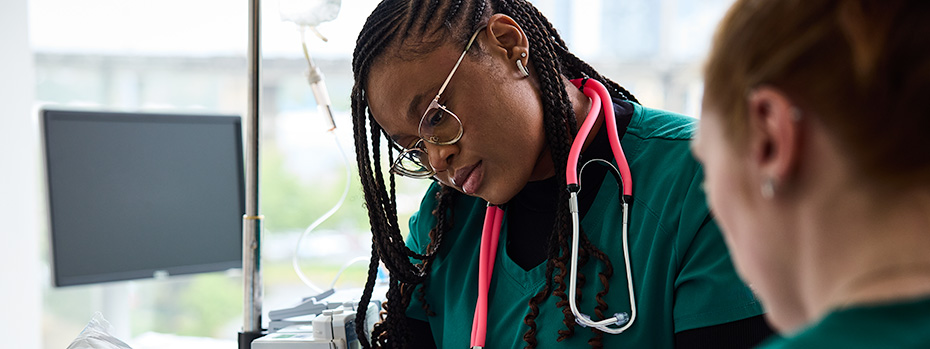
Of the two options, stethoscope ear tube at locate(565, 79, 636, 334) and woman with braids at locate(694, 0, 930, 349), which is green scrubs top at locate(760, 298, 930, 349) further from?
stethoscope ear tube at locate(565, 79, 636, 334)

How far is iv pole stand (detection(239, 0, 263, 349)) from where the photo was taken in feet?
4.83

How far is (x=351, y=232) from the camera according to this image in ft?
10.3

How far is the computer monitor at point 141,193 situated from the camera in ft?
6.05

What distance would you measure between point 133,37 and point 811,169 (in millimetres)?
2842

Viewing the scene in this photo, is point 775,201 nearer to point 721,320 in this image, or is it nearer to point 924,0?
point 924,0

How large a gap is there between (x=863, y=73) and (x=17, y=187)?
242 centimetres

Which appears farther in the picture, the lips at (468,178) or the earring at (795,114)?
the lips at (468,178)

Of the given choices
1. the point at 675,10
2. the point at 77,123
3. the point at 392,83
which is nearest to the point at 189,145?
the point at 77,123

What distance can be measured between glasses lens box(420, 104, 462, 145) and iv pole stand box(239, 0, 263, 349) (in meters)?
0.43

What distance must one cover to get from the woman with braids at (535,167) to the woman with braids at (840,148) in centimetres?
55

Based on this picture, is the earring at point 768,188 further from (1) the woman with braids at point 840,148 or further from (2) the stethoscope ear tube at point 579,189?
(2) the stethoscope ear tube at point 579,189

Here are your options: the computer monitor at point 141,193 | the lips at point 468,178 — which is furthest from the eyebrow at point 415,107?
the computer monitor at point 141,193

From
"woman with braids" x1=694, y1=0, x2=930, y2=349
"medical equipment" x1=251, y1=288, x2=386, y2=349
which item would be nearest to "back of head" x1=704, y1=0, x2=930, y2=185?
"woman with braids" x1=694, y1=0, x2=930, y2=349

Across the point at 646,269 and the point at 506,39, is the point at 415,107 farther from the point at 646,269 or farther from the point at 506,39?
the point at 646,269
